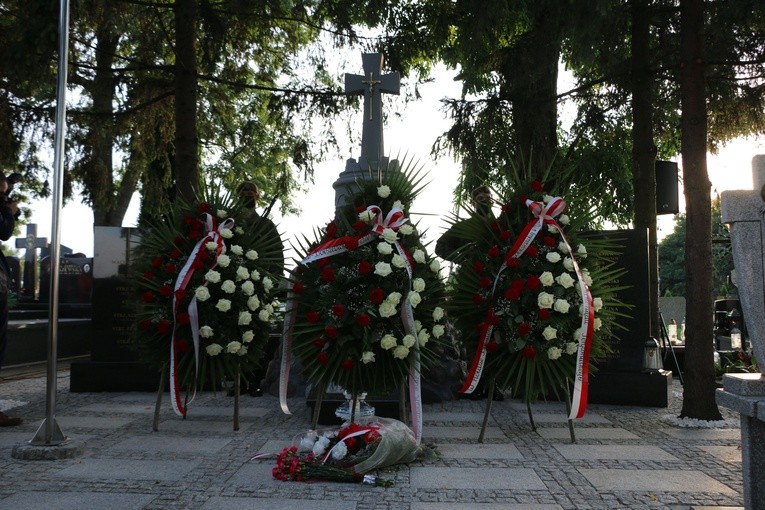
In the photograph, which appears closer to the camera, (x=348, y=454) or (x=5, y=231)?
(x=348, y=454)

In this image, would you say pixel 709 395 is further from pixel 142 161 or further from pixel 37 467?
pixel 142 161

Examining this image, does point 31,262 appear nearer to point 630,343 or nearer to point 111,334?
point 111,334

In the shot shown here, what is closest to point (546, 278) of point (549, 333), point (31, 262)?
point (549, 333)

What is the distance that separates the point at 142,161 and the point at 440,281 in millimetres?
9091

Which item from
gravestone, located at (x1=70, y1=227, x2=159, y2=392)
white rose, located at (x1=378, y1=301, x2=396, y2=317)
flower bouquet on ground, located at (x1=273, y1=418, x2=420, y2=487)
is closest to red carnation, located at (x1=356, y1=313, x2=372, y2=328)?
white rose, located at (x1=378, y1=301, x2=396, y2=317)

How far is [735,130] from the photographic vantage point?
11789 mm

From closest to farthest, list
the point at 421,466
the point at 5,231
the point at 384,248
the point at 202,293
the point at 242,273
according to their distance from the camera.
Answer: the point at 421,466, the point at 384,248, the point at 202,293, the point at 242,273, the point at 5,231

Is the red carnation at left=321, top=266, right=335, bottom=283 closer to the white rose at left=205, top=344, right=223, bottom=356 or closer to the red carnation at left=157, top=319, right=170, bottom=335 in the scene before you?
the white rose at left=205, top=344, right=223, bottom=356

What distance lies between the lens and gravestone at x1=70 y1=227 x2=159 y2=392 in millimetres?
8891

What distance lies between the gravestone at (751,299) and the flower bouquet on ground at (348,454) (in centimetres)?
202

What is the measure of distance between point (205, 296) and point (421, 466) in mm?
2354

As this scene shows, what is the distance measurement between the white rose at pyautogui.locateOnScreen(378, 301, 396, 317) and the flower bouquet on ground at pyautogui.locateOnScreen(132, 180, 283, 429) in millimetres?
1575

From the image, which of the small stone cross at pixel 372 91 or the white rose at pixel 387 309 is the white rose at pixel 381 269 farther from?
the small stone cross at pixel 372 91

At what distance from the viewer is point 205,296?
611 cm
